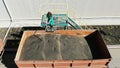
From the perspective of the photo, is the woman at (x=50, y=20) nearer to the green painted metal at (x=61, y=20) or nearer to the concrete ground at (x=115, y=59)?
the green painted metal at (x=61, y=20)

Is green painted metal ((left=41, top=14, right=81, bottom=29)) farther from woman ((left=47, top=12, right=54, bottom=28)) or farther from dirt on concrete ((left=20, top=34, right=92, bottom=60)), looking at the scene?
dirt on concrete ((left=20, top=34, right=92, bottom=60))

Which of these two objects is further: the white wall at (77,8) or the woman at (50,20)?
the white wall at (77,8)

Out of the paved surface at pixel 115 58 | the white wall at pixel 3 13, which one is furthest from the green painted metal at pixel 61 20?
the white wall at pixel 3 13

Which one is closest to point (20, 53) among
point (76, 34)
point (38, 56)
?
point (38, 56)

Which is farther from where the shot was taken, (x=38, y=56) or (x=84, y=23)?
(x=84, y=23)

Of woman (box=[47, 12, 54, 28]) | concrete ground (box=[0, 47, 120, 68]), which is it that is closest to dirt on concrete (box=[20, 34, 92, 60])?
woman (box=[47, 12, 54, 28])

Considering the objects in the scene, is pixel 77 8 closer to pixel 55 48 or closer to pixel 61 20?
pixel 61 20

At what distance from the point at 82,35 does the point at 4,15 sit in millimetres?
5397

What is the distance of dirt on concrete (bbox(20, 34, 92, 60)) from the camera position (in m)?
11.6

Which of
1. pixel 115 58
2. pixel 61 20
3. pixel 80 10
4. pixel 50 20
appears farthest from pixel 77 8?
pixel 115 58

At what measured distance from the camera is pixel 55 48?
473 inches

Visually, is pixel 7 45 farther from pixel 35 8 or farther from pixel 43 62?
pixel 43 62

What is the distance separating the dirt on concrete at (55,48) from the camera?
11.6m

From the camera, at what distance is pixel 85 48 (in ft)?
39.7
